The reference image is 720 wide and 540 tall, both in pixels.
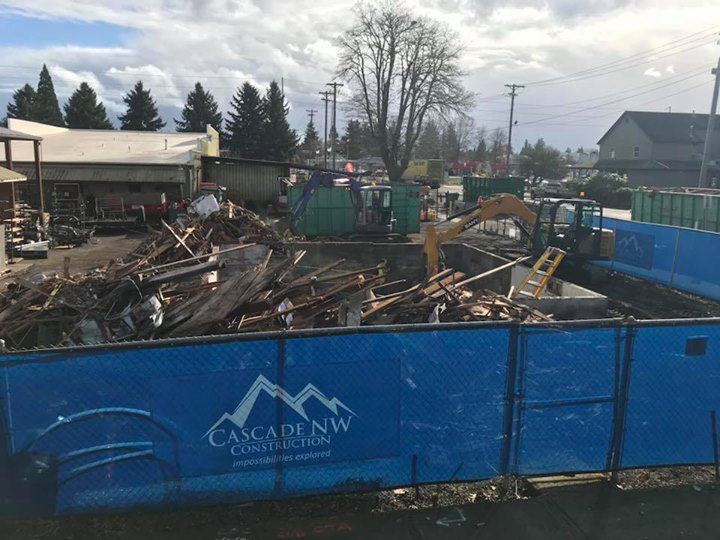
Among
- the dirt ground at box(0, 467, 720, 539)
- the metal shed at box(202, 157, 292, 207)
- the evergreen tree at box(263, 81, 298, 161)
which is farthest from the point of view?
the evergreen tree at box(263, 81, 298, 161)

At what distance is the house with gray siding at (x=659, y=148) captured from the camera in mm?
65750

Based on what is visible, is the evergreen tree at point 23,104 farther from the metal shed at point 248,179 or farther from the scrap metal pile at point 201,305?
the scrap metal pile at point 201,305

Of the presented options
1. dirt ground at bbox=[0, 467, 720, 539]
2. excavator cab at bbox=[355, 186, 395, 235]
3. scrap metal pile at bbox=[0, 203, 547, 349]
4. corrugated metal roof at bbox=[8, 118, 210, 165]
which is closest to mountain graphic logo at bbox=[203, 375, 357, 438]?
dirt ground at bbox=[0, 467, 720, 539]

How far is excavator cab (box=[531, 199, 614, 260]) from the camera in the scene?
17047mm

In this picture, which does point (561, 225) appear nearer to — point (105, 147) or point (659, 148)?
point (105, 147)

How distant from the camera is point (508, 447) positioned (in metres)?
5.00

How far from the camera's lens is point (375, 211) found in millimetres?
26422

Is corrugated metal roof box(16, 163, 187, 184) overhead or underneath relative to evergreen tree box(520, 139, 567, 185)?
underneath

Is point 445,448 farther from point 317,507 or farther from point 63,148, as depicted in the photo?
point 63,148

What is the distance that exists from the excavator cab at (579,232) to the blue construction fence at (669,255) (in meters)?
1.26

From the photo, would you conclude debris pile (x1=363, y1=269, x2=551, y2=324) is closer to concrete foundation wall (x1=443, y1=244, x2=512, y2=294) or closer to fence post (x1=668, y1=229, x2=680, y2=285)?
concrete foundation wall (x1=443, y1=244, x2=512, y2=294)

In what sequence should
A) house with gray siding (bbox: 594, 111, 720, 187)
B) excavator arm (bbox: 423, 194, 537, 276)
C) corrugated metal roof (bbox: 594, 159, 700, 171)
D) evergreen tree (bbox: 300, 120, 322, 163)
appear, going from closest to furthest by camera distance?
excavator arm (bbox: 423, 194, 537, 276) < house with gray siding (bbox: 594, 111, 720, 187) < corrugated metal roof (bbox: 594, 159, 700, 171) < evergreen tree (bbox: 300, 120, 322, 163)

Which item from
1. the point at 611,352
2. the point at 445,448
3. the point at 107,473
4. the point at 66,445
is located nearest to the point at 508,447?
the point at 445,448

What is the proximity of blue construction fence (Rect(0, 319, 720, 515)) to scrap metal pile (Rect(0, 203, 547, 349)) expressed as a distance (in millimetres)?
2660
